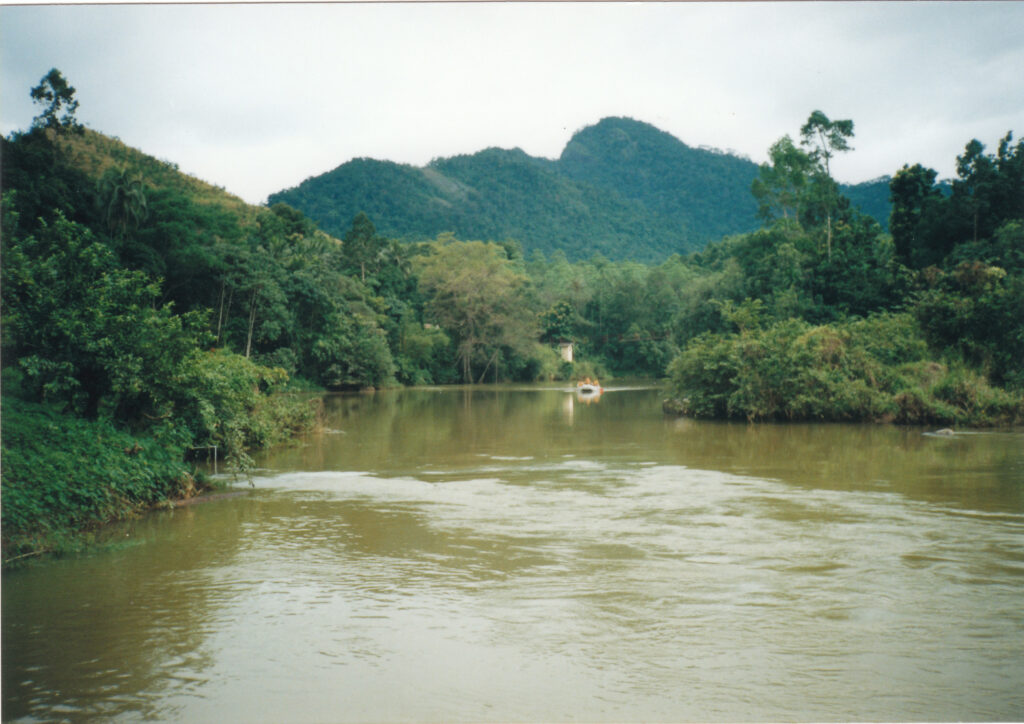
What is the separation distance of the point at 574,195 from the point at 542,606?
113147 mm

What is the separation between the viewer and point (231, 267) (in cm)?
3831

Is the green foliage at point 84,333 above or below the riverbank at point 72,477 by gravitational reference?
above

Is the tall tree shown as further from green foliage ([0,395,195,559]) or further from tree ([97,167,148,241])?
green foliage ([0,395,195,559])

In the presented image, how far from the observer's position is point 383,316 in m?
55.7

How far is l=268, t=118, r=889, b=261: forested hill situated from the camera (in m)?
98.6

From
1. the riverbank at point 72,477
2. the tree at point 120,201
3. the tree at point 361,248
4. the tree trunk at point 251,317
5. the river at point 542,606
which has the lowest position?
the river at point 542,606

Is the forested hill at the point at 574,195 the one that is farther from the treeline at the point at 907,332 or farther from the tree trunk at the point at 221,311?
the treeline at the point at 907,332

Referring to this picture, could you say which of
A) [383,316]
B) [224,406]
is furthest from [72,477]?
[383,316]

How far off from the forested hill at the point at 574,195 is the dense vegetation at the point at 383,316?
17.5 m

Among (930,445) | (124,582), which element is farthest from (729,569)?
(930,445)

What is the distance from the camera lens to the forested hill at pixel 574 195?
9862cm

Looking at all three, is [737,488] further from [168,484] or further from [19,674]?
[19,674]

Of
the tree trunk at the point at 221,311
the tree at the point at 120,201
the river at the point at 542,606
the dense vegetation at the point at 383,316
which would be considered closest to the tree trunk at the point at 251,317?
the dense vegetation at the point at 383,316

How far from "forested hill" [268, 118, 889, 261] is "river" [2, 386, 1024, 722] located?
3202 inches
